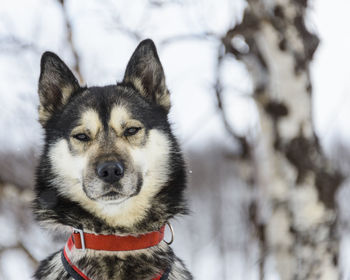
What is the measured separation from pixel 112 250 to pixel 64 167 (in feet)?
2.00

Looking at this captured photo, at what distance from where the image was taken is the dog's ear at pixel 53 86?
9.21 feet

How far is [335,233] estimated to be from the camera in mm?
4965

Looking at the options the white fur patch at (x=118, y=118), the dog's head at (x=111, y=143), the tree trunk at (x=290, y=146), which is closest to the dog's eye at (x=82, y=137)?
the dog's head at (x=111, y=143)

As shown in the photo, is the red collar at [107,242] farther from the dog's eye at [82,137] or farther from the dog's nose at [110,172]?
the dog's eye at [82,137]

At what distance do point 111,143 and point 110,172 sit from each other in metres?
0.29

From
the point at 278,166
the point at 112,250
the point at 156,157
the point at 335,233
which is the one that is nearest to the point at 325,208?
the point at 335,233

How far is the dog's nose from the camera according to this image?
92.9 inches

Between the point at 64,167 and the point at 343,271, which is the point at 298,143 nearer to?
the point at 343,271

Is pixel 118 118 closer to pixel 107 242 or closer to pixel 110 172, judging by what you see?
pixel 110 172

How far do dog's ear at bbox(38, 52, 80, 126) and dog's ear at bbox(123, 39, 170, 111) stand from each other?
1.25ft

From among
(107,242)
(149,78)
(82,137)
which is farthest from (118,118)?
(107,242)

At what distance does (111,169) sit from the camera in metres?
2.37

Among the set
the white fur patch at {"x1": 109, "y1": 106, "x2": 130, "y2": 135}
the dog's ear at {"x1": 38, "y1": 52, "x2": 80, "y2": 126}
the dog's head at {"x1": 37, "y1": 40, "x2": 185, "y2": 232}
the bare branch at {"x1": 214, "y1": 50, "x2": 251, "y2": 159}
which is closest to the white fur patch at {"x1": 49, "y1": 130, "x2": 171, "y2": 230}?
the dog's head at {"x1": 37, "y1": 40, "x2": 185, "y2": 232}

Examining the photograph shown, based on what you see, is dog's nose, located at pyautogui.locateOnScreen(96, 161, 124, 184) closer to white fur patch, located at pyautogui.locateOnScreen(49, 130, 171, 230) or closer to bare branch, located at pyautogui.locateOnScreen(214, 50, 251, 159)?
white fur patch, located at pyautogui.locateOnScreen(49, 130, 171, 230)
